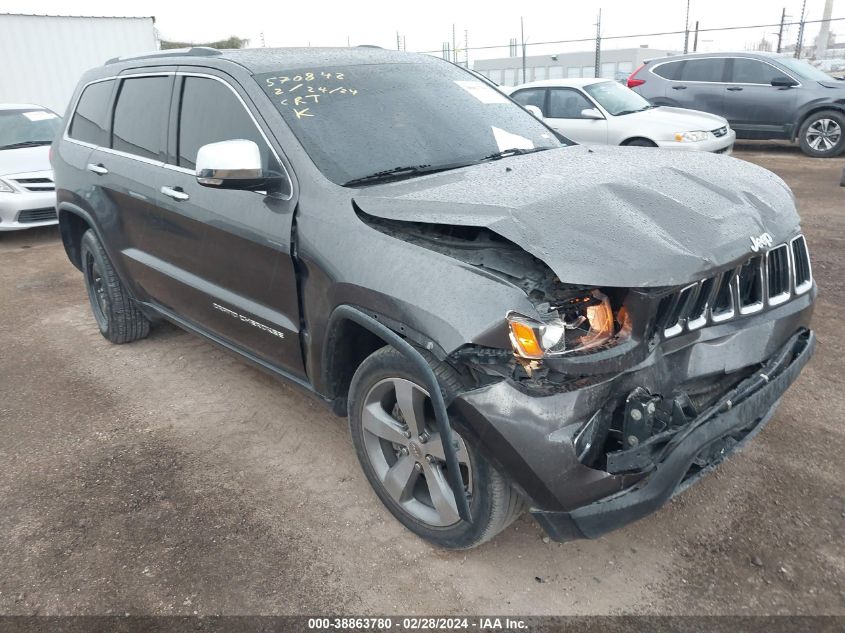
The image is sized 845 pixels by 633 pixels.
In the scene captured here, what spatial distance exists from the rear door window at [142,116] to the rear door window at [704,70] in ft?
34.7

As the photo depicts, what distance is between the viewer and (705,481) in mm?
2947

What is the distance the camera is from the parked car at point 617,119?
8773 mm

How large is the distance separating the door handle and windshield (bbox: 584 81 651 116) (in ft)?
23.4

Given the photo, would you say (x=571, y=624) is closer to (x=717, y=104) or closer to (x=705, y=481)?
(x=705, y=481)

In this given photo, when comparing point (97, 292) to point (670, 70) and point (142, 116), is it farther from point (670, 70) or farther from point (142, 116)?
point (670, 70)

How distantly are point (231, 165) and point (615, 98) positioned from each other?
799 centimetres

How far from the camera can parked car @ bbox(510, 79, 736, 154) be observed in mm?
8773

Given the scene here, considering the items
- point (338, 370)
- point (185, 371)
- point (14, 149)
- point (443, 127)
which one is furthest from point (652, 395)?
point (14, 149)

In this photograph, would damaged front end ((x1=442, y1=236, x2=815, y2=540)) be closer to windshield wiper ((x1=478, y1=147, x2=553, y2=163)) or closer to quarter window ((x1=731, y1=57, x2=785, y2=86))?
windshield wiper ((x1=478, y1=147, x2=553, y2=163))

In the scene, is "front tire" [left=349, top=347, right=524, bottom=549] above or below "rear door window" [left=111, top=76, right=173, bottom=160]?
below

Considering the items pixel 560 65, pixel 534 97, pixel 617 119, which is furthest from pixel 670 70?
pixel 560 65

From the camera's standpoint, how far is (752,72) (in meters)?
11.4

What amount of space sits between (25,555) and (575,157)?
290 centimetres

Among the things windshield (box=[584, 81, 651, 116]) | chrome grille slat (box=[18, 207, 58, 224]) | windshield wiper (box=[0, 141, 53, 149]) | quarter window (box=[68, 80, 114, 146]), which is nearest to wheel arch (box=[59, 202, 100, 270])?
quarter window (box=[68, 80, 114, 146])
